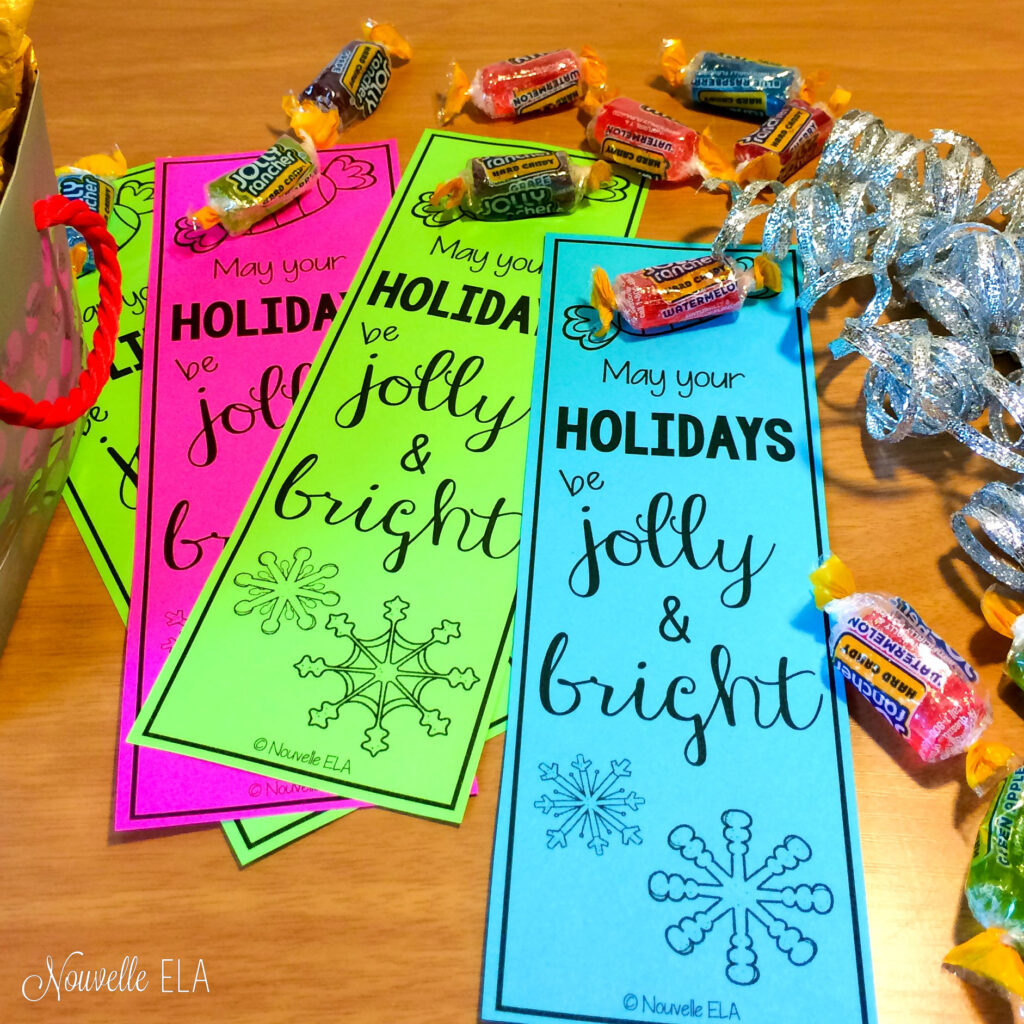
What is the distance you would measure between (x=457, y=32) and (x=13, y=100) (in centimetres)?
61

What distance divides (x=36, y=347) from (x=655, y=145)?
584 mm

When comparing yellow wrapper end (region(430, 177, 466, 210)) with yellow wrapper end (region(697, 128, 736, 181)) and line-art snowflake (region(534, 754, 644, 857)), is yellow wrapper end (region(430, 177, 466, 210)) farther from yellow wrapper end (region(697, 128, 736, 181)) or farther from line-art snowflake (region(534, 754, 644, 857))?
line-art snowflake (region(534, 754, 644, 857))

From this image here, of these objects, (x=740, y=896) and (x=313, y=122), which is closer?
(x=740, y=896)

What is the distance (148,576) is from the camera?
699 mm

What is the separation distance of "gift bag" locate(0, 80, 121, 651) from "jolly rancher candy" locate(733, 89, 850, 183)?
0.59m

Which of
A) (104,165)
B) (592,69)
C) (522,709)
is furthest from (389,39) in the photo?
(522,709)

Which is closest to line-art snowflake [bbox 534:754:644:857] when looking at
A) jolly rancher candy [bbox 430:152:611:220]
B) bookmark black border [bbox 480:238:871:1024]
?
bookmark black border [bbox 480:238:871:1024]

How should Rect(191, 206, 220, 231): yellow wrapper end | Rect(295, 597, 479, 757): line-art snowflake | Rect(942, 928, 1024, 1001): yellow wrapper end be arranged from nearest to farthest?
1. Rect(942, 928, 1024, 1001): yellow wrapper end
2. Rect(295, 597, 479, 757): line-art snowflake
3. Rect(191, 206, 220, 231): yellow wrapper end

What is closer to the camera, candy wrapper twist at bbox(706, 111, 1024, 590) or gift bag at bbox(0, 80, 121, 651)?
gift bag at bbox(0, 80, 121, 651)

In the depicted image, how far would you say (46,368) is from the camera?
0.67 metres

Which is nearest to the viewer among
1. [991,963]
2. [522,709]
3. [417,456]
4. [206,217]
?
[991,963]

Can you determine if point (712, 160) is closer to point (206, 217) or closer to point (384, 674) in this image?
A: point (206, 217)

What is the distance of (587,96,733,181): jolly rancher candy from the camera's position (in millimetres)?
902

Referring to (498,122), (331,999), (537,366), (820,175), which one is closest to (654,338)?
(537,366)
